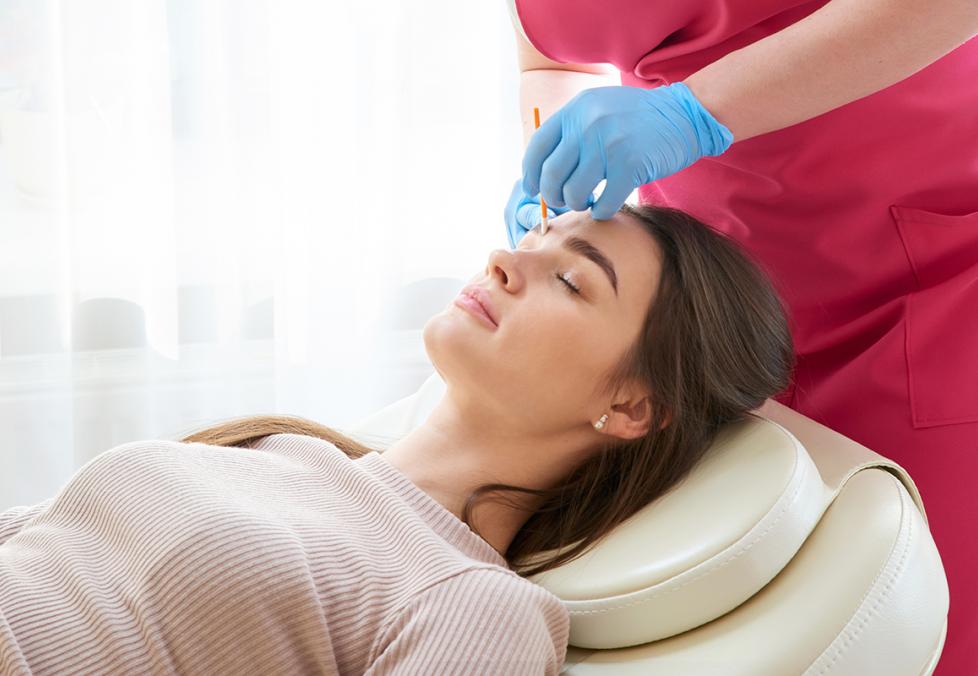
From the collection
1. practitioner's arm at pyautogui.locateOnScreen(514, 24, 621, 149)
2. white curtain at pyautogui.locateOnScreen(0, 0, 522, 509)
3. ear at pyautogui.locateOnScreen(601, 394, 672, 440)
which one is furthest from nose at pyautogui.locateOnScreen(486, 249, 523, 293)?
white curtain at pyautogui.locateOnScreen(0, 0, 522, 509)

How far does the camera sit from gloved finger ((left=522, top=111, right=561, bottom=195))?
1364mm

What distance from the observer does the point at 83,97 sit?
2.20 metres

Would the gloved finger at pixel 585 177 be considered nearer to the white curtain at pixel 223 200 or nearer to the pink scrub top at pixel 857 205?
the pink scrub top at pixel 857 205

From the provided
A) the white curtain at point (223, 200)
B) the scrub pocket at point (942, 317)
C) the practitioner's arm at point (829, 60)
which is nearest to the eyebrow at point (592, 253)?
the practitioner's arm at point (829, 60)

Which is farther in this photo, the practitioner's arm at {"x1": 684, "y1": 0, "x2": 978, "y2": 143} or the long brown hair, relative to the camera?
the long brown hair

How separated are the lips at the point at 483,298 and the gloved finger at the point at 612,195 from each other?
177mm

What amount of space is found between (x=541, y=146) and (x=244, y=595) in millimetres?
672

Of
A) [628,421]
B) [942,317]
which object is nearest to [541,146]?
[628,421]

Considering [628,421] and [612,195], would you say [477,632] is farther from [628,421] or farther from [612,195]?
[612,195]

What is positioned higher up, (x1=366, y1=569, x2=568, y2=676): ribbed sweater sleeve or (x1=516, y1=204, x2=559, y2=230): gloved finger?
(x1=516, y1=204, x2=559, y2=230): gloved finger

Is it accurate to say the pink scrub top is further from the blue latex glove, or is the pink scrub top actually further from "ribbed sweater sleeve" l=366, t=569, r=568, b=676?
"ribbed sweater sleeve" l=366, t=569, r=568, b=676

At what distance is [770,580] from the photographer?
1.12 meters

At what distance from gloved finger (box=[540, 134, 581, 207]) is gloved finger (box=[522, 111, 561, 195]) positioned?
0.06ft

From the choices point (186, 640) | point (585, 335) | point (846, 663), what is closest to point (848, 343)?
point (585, 335)
